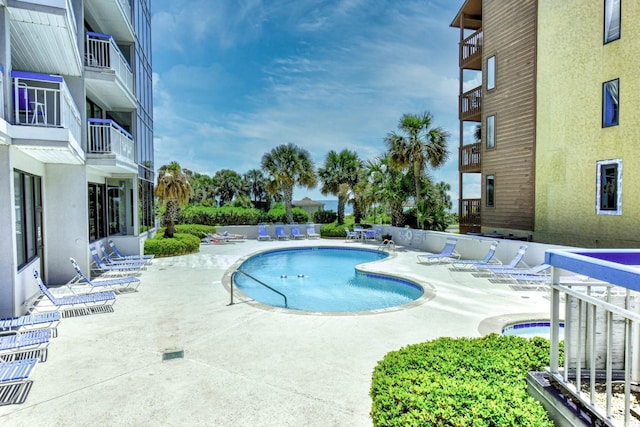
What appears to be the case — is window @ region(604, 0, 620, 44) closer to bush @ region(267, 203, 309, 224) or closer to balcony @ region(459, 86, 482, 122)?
balcony @ region(459, 86, 482, 122)

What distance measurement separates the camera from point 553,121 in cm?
1440

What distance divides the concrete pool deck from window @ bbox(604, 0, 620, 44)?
905 cm

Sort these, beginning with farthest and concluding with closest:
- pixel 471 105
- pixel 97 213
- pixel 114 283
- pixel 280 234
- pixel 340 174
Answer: pixel 340 174 → pixel 280 234 → pixel 471 105 → pixel 97 213 → pixel 114 283

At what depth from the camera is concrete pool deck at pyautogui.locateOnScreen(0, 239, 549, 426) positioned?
4.20 metres

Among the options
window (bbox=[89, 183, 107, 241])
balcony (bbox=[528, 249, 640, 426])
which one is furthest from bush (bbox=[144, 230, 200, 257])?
balcony (bbox=[528, 249, 640, 426])

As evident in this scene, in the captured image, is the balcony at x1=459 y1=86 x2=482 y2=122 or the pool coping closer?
the pool coping

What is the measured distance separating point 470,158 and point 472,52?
558 centimetres

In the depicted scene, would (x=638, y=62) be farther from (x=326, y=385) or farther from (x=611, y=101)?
(x=326, y=385)

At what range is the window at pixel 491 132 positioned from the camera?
17.5m

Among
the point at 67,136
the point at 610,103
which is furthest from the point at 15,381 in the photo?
the point at 610,103

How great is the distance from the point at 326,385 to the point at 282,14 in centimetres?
2858

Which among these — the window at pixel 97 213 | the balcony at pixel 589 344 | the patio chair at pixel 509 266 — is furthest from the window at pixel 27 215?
the patio chair at pixel 509 266

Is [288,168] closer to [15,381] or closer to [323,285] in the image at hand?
[323,285]

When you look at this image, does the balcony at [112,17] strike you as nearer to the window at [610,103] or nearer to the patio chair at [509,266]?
the patio chair at [509,266]
